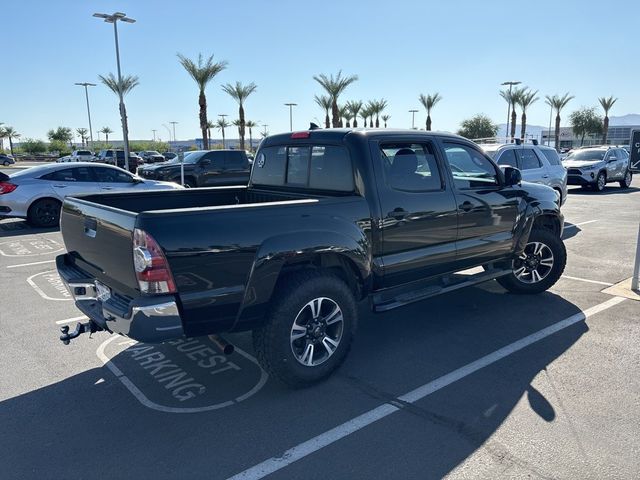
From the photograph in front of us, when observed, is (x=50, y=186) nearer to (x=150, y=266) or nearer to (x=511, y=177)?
(x=150, y=266)

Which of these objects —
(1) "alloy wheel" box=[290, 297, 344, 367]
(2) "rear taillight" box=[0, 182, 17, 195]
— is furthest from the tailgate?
(2) "rear taillight" box=[0, 182, 17, 195]

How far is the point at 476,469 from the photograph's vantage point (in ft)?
8.96

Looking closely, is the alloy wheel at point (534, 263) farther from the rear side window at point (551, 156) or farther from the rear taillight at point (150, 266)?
the rear side window at point (551, 156)

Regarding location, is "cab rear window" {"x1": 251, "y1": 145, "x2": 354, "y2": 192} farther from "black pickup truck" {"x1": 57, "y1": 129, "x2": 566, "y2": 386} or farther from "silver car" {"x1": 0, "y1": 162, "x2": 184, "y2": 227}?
"silver car" {"x1": 0, "y1": 162, "x2": 184, "y2": 227}

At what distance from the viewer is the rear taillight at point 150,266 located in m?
2.92

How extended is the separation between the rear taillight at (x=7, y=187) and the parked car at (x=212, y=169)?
7.06 meters

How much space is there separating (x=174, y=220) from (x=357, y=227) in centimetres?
147

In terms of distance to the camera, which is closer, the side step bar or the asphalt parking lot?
the asphalt parking lot

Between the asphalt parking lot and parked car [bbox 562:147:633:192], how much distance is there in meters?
15.3

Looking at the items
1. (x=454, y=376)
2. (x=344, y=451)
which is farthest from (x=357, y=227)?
(x=344, y=451)

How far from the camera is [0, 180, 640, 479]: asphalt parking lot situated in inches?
110

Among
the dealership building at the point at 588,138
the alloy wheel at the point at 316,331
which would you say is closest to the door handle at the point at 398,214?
the alloy wheel at the point at 316,331

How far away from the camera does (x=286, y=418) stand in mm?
3289

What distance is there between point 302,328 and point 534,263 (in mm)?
3592
